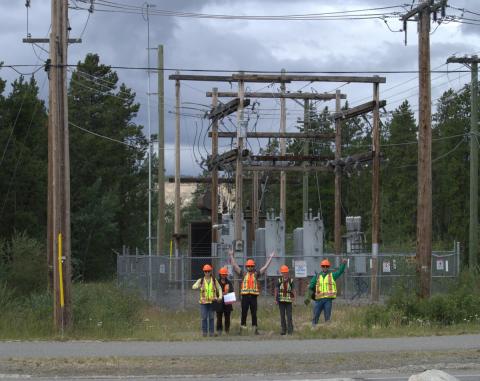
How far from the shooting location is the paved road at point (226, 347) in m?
17.0

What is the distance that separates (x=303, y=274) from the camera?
28.6 meters

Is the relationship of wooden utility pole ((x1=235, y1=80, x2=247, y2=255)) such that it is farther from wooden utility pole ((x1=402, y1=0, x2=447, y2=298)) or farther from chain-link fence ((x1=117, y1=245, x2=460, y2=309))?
wooden utility pole ((x1=402, y1=0, x2=447, y2=298))

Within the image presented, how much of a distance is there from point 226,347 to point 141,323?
17.5ft

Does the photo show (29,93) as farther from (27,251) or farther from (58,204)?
(58,204)

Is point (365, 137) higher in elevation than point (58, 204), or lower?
higher

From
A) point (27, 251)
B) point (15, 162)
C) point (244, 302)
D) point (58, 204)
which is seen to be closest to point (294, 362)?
point (244, 302)

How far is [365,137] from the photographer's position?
3196 inches

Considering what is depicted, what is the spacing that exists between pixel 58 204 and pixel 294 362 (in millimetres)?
6903

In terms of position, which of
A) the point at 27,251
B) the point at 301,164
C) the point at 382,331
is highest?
the point at 301,164

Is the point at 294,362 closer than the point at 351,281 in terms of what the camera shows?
Yes

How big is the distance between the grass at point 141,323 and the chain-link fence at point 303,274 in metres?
3.49

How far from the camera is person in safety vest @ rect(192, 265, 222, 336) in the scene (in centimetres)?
2073

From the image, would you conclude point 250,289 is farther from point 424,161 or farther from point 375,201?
point 375,201

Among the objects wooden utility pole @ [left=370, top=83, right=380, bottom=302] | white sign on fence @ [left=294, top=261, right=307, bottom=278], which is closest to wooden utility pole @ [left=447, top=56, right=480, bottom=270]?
wooden utility pole @ [left=370, top=83, right=380, bottom=302]
